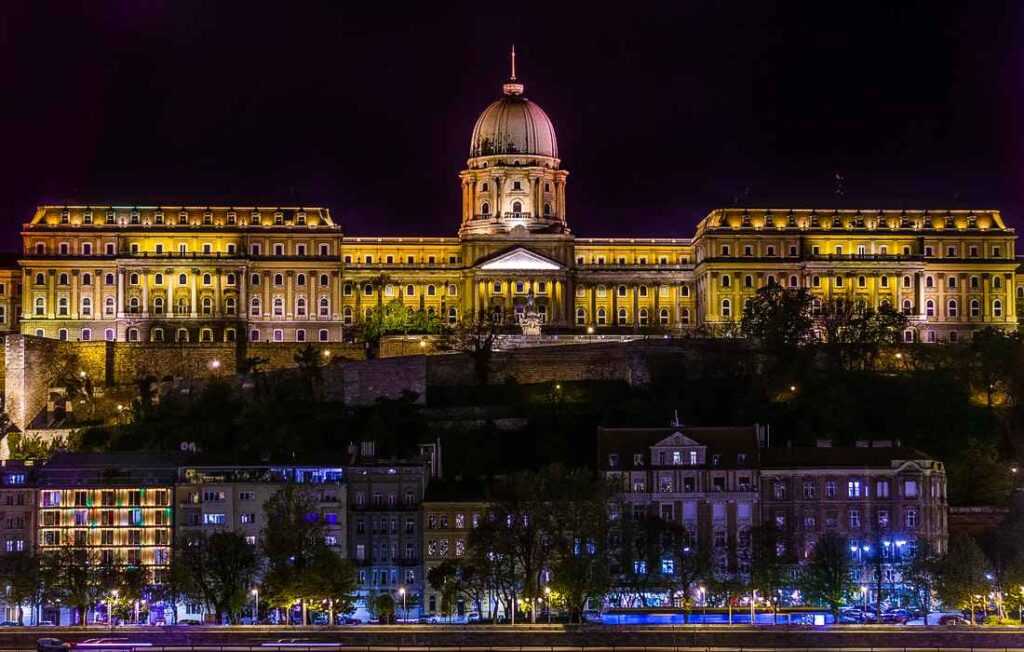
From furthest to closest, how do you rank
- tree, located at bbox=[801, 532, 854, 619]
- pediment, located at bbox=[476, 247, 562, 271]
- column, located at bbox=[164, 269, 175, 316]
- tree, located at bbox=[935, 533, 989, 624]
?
pediment, located at bbox=[476, 247, 562, 271] < column, located at bbox=[164, 269, 175, 316] < tree, located at bbox=[801, 532, 854, 619] < tree, located at bbox=[935, 533, 989, 624]

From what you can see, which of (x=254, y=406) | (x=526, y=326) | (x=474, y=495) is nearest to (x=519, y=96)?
(x=526, y=326)

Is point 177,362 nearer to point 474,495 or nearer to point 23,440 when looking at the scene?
point 23,440

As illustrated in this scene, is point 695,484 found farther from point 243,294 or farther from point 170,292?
point 170,292

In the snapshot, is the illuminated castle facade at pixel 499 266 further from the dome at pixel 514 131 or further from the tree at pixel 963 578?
the tree at pixel 963 578

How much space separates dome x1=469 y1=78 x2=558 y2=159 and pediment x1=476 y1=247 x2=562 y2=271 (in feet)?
43.0

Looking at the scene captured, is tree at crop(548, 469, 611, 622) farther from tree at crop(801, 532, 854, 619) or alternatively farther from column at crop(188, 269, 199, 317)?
column at crop(188, 269, 199, 317)

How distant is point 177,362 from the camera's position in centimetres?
13900

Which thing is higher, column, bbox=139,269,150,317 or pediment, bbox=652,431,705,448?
column, bbox=139,269,150,317

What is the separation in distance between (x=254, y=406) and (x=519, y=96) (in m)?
63.4

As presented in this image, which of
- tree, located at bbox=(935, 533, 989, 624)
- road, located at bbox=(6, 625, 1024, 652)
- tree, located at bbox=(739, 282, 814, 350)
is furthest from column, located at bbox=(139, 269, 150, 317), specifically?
tree, located at bbox=(935, 533, 989, 624)

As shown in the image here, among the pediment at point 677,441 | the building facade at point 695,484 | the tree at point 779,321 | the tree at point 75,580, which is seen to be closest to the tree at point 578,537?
the building facade at point 695,484

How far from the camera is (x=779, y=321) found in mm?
134000

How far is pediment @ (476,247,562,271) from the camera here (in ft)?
540

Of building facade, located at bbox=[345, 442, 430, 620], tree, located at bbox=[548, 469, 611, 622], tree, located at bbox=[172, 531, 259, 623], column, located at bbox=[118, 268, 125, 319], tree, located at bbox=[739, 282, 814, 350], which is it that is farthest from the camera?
column, located at bbox=[118, 268, 125, 319]
